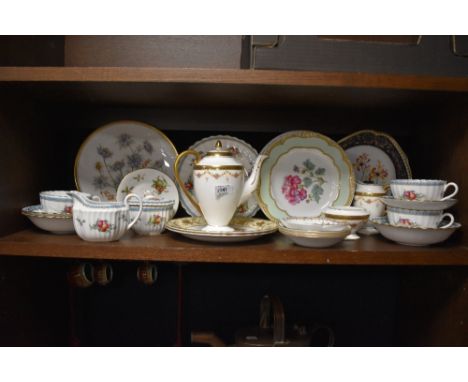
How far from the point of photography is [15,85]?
2.65 feet

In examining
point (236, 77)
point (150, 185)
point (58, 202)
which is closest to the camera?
point (236, 77)

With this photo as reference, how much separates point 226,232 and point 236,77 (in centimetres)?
32

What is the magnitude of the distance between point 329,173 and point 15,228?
776 mm

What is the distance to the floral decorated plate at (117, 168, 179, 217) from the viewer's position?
3.17 ft

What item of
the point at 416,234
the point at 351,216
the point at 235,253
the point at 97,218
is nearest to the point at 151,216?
the point at 97,218

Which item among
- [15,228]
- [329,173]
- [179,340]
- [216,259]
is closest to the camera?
[216,259]

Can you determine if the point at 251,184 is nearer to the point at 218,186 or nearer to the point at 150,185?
the point at 218,186

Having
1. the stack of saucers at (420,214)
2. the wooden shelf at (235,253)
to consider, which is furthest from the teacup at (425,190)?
the wooden shelf at (235,253)

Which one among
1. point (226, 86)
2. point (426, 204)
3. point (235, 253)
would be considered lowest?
point (235, 253)

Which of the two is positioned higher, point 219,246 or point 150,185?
point 150,185

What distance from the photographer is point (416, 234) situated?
0.80m

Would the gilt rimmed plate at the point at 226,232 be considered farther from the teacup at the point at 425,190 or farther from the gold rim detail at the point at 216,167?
the teacup at the point at 425,190

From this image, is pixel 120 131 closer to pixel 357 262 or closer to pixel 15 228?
pixel 15 228
